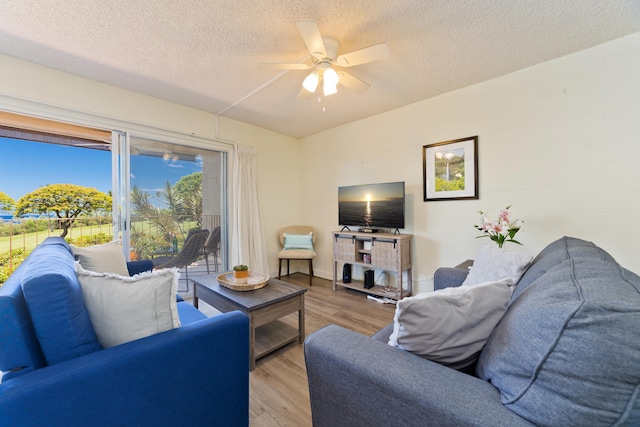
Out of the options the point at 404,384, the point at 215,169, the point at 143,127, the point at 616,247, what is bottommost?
the point at 404,384

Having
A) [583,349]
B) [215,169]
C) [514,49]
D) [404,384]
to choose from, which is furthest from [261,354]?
[514,49]

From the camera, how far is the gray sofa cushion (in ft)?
1.59

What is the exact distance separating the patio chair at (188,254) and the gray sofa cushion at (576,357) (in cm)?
347

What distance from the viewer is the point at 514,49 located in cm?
211

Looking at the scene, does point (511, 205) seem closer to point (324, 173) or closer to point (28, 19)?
point (324, 173)

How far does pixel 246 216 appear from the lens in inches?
147

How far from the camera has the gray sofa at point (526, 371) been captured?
49 centimetres

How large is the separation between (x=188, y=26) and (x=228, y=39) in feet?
0.92

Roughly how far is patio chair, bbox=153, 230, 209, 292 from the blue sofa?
88.1 inches

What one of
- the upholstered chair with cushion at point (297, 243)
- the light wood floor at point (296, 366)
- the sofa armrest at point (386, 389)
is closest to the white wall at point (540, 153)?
the light wood floor at point (296, 366)

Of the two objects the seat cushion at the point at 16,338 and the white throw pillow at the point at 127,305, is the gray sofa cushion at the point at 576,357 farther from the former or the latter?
the seat cushion at the point at 16,338

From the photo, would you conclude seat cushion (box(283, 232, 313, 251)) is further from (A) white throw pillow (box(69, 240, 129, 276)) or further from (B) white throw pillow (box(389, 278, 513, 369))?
(B) white throw pillow (box(389, 278, 513, 369))

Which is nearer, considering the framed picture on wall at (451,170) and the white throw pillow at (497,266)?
the white throw pillow at (497,266)

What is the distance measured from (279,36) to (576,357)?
7.71ft
